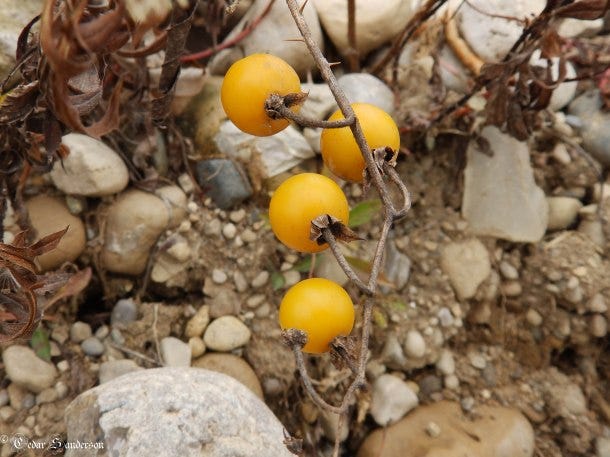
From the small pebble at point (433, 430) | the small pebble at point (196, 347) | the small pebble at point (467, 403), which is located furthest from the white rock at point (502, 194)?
the small pebble at point (196, 347)

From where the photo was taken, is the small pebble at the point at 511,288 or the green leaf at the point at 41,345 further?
the small pebble at the point at 511,288

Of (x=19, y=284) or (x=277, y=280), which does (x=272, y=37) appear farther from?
(x=19, y=284)

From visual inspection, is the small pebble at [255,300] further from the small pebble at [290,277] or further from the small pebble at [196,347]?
the small pebble at [196,347]

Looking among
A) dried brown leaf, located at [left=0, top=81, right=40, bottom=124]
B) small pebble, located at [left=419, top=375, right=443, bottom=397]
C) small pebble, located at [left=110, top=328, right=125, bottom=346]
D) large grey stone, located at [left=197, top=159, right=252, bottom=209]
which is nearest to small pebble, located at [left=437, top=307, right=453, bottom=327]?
small pebble, located at [left=419, top=375, right=443, bottom=397]

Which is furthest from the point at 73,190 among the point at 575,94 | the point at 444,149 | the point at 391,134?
the point at 575,94

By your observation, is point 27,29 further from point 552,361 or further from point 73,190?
point 552,361
